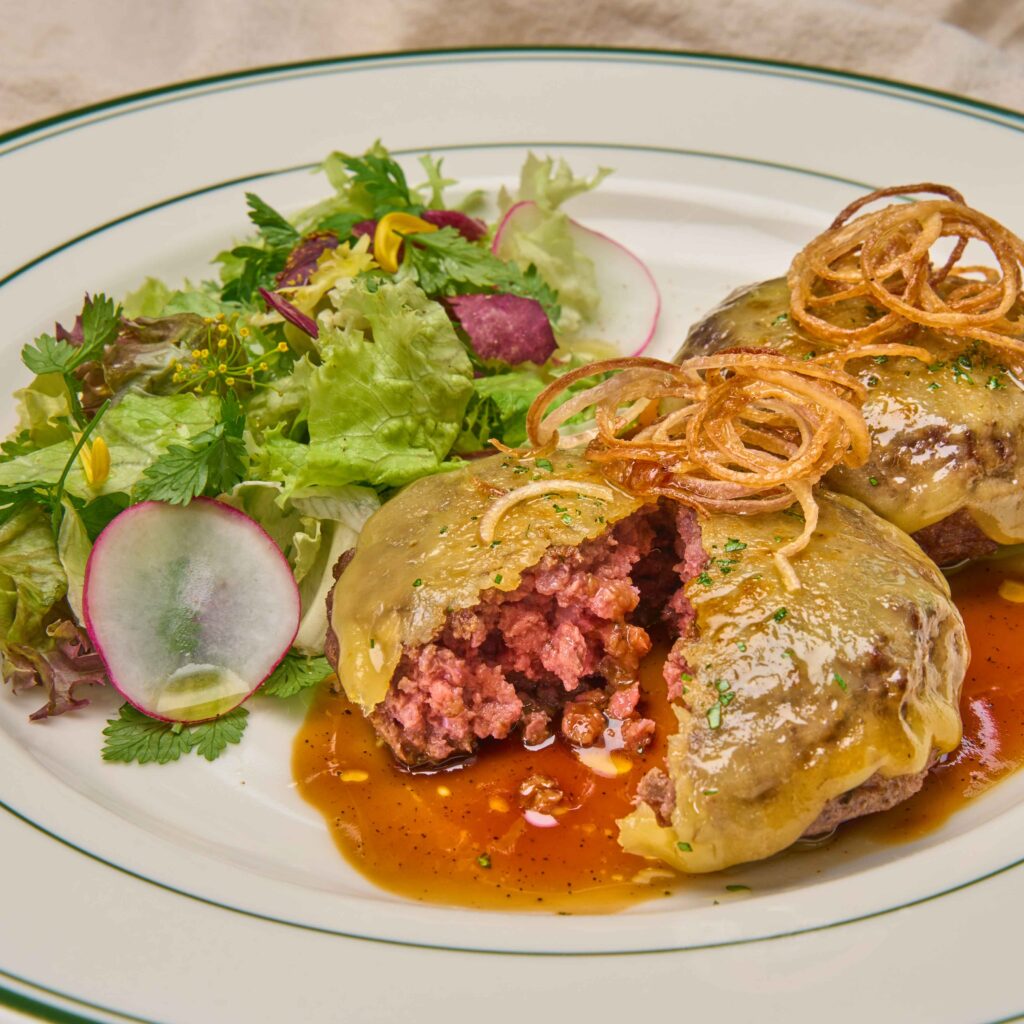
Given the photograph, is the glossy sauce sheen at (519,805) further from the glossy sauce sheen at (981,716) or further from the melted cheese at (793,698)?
the melted cheese at (793,698)

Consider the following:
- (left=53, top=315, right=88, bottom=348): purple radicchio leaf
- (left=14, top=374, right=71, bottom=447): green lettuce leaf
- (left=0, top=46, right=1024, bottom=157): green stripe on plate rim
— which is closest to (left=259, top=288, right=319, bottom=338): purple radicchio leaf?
(left=53, top=315, right=88, bottom=348): purple radicchio leaf

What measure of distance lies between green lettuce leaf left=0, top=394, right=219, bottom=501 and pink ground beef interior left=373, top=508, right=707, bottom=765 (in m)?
1.66

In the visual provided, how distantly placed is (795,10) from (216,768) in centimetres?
728

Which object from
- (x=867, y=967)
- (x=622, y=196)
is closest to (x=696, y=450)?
(x=867, y=967)

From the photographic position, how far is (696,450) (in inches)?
184

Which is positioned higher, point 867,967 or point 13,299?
point 13,299

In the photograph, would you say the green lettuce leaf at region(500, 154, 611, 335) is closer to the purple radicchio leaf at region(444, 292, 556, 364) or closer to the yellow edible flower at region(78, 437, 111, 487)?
the purple radicchio leaf at region(444, 292, 556, 364)

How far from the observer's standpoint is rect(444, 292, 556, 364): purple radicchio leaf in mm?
6301

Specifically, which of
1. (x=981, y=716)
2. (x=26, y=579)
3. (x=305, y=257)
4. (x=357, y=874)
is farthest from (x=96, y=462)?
(x=981, y=716)

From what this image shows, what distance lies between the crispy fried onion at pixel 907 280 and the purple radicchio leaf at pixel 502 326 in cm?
144

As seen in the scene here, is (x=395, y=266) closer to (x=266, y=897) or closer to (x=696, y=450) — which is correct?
(x=696, y=450)

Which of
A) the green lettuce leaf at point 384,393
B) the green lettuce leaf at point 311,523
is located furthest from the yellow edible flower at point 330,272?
the green lettuce leaf at point 311,523

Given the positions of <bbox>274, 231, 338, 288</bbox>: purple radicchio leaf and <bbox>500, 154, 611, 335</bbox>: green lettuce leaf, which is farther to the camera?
<bbox>500, 154, 611, 335</bbox>: green lettuce leaf

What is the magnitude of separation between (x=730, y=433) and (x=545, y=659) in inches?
46.4
